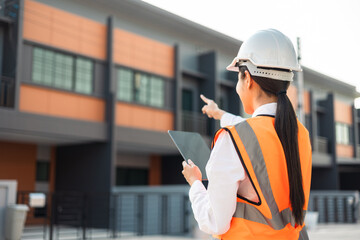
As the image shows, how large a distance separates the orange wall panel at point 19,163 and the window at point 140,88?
4395 millimetres

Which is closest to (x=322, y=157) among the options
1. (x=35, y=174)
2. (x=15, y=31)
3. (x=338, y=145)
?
(x=338, y=145)

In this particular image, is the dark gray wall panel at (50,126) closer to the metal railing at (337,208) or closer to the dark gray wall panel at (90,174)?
the dark gray wall panel at (90,174)

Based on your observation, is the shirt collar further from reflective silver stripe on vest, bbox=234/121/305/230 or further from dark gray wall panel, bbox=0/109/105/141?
dark gray wall panel, bbox=0/109/105/141

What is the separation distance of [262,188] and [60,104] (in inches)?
638

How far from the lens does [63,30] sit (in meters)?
17.7

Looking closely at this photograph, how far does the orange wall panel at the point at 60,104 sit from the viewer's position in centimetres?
1622

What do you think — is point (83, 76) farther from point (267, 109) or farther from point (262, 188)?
point (262, 188)

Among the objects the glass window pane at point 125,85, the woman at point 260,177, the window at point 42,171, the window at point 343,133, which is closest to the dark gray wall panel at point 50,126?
the glass window pane at point 125,85

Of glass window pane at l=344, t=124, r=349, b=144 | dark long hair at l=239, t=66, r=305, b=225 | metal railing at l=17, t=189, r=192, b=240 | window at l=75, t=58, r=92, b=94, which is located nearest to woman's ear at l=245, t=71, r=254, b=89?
dark long hair at l=239, t=66, r=305, b=225

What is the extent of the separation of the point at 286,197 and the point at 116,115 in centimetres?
1749

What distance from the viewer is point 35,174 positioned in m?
19.5

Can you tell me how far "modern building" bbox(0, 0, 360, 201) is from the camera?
16.5 m

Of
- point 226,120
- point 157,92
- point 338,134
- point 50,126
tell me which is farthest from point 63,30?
point 338,134

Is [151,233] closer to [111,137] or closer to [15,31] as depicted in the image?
[111,137]
